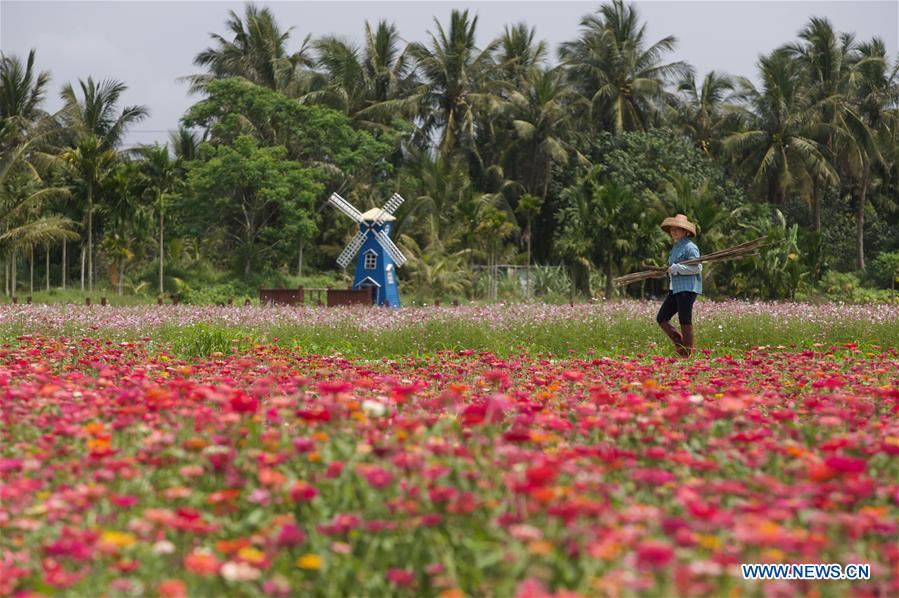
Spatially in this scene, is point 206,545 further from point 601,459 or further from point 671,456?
point 671,456

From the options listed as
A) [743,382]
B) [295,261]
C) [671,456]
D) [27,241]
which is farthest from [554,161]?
[671,456]

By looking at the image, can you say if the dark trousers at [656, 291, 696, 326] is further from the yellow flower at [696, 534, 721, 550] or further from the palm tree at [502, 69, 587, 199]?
the palm tree at [502, 69, 587, 199]

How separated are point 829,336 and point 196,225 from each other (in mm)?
27294

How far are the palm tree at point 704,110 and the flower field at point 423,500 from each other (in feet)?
141

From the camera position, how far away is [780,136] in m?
40.6

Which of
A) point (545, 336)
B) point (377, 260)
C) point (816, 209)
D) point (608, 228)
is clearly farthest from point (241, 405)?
point (816, 209)

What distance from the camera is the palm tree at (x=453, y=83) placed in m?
40.8

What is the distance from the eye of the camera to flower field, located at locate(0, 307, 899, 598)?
234 cm

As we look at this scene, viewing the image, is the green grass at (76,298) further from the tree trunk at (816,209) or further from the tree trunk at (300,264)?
the tree trunk at (816,209)

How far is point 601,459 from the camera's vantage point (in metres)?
3.11

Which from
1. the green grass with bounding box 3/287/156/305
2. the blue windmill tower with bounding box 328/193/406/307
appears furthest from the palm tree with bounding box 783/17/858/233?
the green grass with bounding box 3/287/156/305

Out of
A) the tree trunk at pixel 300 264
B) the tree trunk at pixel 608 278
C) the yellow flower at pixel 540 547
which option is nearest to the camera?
the yellow flower at pixel 540 547

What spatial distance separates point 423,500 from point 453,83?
39.5 meters

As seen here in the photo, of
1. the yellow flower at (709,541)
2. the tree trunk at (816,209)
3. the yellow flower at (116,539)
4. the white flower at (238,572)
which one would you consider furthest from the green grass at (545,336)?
the tree trunk at (816,209)
